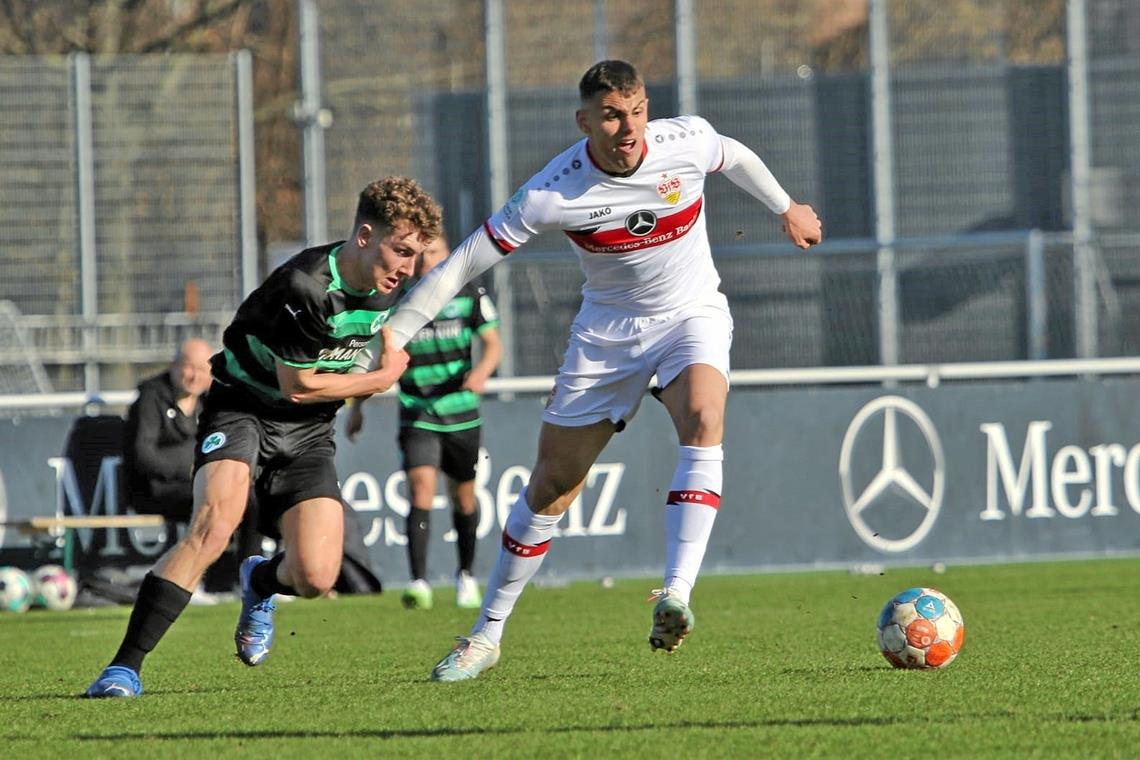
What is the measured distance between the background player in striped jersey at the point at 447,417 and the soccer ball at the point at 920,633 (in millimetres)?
5228

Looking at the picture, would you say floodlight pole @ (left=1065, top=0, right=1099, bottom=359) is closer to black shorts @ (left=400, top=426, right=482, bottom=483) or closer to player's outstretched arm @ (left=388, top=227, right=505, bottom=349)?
black shorts @ (left=400, top=426, right=482, bottom=483)

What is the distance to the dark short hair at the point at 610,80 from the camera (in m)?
6.80

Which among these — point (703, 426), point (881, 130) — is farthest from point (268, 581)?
point (881, 130)

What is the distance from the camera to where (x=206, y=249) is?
16156mm

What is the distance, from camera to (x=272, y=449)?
287 inches

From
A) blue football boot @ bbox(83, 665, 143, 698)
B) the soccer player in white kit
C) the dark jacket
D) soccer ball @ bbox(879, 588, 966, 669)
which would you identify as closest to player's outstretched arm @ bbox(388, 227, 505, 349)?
the soccer player in white kit

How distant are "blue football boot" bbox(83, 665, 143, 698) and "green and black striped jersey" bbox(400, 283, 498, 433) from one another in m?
5.33

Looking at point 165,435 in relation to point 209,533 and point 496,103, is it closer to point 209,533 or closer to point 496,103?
point 496,103

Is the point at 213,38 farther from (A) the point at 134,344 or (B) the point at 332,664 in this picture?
(B) the point at 332,664

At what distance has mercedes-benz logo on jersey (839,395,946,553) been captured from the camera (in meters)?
14.2

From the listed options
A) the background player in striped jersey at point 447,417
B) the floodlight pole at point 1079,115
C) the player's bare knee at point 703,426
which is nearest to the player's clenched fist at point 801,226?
the player's bare knee at point 703,426

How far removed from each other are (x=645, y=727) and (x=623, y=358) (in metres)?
2.01

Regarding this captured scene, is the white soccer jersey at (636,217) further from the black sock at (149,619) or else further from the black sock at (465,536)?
the black sock at (465,536)

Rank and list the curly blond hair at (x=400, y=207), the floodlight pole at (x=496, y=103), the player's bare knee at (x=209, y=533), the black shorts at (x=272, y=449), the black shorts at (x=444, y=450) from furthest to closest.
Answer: the floodlight pole at (x=496, y=103) → the black shorts at (x=444, y=450) → the black shorts at (x=272, y=449) → the player's bare knee at (x=209, y=533) → the curly blond hair at (x=400, y=207)
